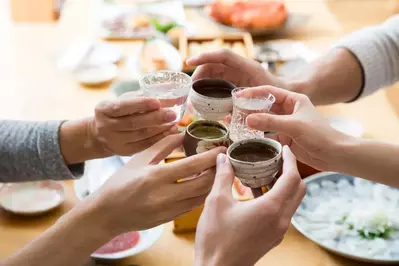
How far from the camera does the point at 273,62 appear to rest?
1821 millimetres

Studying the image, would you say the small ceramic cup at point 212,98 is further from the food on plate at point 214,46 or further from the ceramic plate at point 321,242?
the food on plate at point 214,46

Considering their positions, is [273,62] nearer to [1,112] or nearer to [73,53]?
[73,53]

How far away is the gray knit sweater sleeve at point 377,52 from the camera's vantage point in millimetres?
1463

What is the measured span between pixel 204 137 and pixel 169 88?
0.53ft

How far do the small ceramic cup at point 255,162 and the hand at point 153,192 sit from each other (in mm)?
31

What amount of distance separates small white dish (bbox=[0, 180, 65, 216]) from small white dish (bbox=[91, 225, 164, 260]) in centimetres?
22

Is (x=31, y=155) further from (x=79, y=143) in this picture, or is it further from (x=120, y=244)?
(x=120, y=244)

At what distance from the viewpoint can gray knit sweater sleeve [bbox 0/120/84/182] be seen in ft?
4.10

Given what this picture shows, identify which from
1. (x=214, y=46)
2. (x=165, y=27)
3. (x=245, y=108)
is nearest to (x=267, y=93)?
(x=245, y=108)

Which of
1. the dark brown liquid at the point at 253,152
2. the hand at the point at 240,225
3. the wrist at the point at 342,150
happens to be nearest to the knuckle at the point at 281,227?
the hand at the point at 240,225

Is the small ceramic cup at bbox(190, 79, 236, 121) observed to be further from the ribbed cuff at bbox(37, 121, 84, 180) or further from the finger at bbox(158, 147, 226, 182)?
the ribbed cuff at bbox(37, 121, 84, 180)

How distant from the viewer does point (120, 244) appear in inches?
44.5

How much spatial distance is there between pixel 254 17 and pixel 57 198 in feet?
3.58

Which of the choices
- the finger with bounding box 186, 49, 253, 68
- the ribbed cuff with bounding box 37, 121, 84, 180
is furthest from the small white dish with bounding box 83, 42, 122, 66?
the finger with bounding box 186, 49, 253, 68
